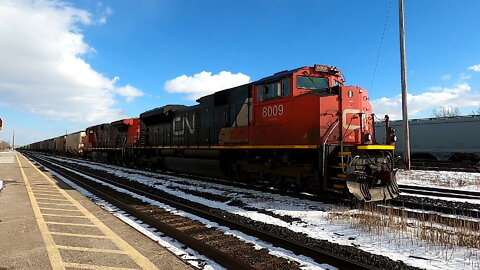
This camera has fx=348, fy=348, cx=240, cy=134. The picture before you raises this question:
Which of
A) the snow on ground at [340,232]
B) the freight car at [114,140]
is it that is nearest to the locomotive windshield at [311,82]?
the snow on ground at [340,232]

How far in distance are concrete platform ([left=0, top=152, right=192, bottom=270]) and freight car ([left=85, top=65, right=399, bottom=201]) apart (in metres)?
4.80

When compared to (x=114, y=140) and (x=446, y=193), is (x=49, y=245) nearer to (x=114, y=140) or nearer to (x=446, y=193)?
(x=446, y=193)

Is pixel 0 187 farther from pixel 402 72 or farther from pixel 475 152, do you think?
pixel 475 152

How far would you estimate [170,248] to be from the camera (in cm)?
514

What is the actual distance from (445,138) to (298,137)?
1973 cm

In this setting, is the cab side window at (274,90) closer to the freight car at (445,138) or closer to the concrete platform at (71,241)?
the concrete platform at (71,241)

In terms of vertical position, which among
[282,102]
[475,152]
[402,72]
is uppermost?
[402,72]

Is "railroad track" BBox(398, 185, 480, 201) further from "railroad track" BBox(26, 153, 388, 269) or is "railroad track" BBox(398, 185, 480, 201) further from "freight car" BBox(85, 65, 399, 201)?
"railroad track" BBox(26, 153, 388, 269)

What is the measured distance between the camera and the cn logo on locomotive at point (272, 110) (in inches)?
396

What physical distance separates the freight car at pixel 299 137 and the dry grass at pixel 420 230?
3.44 ft

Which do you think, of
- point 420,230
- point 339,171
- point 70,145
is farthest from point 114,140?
point 420,230

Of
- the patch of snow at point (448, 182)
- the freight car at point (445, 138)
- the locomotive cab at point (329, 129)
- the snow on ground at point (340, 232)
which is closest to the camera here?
the snow on ground at point (340, 232)

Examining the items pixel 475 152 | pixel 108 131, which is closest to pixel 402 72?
pixel 475 152

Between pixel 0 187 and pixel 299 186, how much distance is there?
31.8 feet
